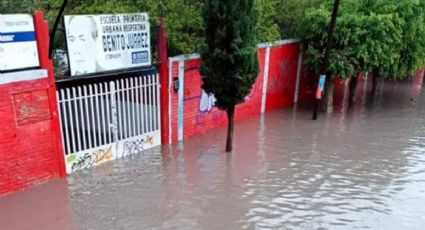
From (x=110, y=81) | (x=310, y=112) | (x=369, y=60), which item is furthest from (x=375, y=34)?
(x=110, y=81)

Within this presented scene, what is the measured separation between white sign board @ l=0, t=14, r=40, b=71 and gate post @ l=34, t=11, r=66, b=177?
0.10m

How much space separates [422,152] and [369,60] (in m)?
4.31

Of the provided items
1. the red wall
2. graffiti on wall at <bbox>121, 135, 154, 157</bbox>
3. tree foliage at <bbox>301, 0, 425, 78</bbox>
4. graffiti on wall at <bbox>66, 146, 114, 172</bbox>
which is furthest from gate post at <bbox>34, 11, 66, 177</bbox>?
tree foliage at <bbox>301, 0, 425, 78</bbox>

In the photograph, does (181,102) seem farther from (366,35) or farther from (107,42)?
(366,35)

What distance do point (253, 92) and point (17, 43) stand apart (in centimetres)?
900

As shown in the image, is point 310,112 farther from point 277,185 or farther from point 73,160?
point 73,160

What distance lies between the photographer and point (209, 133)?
1445cm

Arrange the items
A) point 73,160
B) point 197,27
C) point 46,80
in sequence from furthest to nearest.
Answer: point 197,27 → point 73,160 → point 46,80

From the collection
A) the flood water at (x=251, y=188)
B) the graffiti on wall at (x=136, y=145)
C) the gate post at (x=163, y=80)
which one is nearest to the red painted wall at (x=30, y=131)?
the flood water at (x=251, y=188)

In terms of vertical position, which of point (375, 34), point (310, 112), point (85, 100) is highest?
point (375, 34)

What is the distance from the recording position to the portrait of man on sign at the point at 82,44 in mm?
10328

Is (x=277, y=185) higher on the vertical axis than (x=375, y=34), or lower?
lower

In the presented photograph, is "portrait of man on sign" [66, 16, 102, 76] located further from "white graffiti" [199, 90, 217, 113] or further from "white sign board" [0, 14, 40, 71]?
"white graffiti" [199, 90, 217, 113]

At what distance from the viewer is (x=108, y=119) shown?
11508 millimetres
